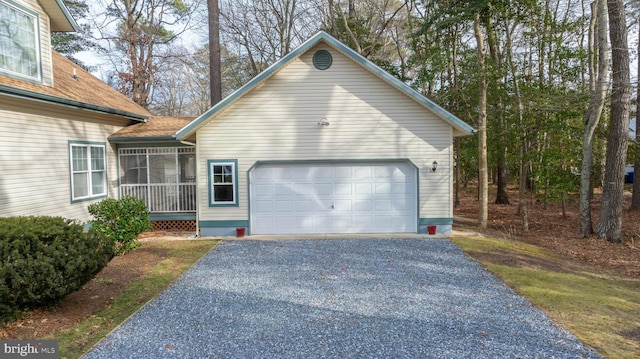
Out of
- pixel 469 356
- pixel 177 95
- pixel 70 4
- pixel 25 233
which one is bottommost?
pixel 469 356

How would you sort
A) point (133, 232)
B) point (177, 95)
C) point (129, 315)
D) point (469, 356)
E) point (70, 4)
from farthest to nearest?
point (177, 95), point (70, 4), point (133, 232), point (129, 315), point (469, 356)

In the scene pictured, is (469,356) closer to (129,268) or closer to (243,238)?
(129,268)

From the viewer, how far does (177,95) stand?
3394 cm

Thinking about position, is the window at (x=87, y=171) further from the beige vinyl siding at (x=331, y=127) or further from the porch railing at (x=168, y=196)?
the beige vinyl siding at (x=331, y=127)

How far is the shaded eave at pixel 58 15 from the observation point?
9.57m

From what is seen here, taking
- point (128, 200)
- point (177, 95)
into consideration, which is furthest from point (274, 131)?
point (177, 95)

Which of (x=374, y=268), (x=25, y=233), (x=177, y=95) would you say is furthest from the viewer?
(x=177, y=95)

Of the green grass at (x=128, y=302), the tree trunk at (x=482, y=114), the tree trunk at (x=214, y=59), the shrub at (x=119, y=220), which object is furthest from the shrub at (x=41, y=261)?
the tree trunk at (x=214, y=59)

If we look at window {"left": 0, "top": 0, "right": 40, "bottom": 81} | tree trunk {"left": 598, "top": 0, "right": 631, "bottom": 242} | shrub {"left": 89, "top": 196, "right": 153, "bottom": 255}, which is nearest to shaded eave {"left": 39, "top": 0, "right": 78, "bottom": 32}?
window {"left": 0, "top": 0, "right": 40, "bottom": 81}

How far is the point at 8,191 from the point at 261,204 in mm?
5744

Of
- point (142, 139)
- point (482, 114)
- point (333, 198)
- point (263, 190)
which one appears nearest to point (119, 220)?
point (263, 190)

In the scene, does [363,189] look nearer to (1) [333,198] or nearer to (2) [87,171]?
(1) [333,198]

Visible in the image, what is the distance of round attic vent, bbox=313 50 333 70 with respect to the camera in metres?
10.3

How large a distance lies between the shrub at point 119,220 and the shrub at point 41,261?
2490 mm
